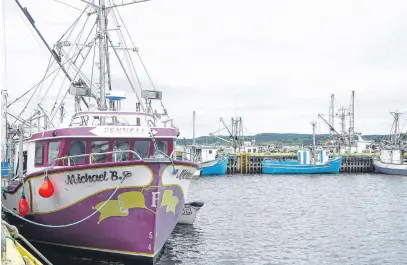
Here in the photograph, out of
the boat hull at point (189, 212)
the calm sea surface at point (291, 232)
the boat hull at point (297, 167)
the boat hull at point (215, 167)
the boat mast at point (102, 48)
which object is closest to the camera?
the boat mast at point (102, 48)

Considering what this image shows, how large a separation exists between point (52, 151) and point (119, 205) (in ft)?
13.4

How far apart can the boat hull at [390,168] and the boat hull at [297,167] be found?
7437 mm

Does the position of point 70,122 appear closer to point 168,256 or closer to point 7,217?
point 168,256

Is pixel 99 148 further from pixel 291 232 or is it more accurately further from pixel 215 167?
pixel 215 167

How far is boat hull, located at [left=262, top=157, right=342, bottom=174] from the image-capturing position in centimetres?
7606

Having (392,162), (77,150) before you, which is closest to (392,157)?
(392,162)

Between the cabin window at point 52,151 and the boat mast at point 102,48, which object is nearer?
the cabin window at point 52,151

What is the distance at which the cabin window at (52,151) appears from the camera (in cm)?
1753

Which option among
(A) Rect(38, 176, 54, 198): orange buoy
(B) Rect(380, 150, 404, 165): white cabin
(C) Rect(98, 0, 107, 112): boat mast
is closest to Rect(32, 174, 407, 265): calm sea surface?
(A) Rect(38, 176, 54, 198): orange buoy

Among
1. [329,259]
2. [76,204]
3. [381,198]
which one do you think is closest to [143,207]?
[76,204]

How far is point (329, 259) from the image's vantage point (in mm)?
19250

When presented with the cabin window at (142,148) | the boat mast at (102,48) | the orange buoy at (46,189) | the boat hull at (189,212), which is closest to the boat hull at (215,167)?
the boat hull at (189,212)

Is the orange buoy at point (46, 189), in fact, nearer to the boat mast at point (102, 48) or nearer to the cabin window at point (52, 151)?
the cabin window at point (52, 151)

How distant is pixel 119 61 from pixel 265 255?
10.7m
